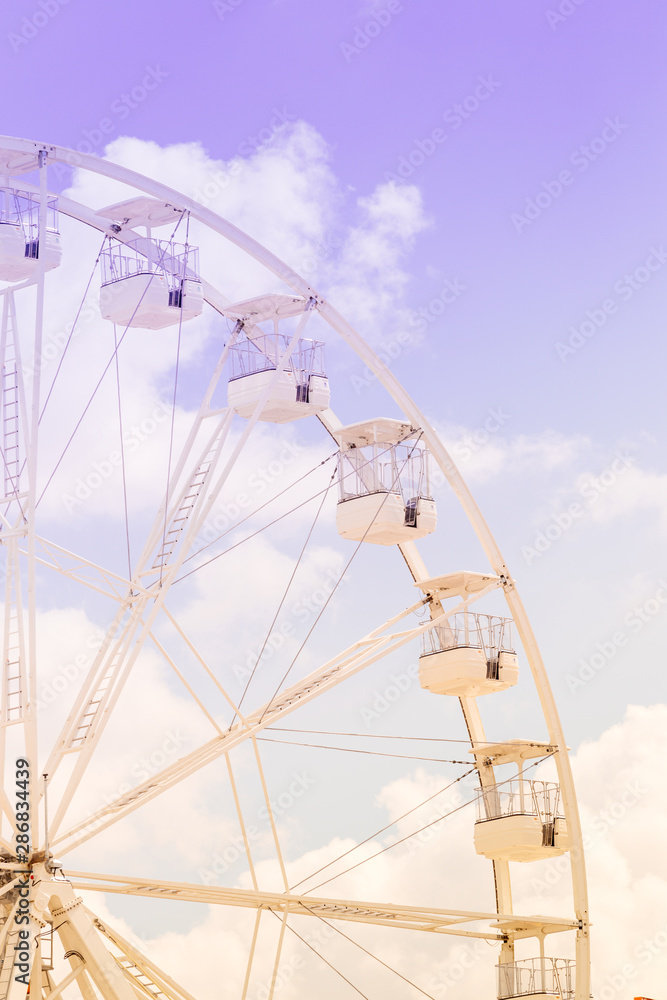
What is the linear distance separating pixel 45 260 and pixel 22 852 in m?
12.7

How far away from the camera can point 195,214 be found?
3919 centimetres

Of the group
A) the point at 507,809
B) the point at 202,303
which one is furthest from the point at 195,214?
the point at 507,809

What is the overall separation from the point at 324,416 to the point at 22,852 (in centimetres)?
1488

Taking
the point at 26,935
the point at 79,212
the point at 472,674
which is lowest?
the point at 26,935

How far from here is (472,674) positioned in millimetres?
43406

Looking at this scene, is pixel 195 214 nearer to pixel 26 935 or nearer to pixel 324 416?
pixel 324 416

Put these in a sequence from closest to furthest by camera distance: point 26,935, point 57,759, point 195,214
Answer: point 26,935 → point 57,759 → point 195,214

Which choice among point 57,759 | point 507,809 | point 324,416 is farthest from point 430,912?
point 324,416

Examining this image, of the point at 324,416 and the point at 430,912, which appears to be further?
the point at 324,416

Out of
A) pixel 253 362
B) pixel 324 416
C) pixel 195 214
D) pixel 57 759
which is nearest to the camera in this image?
pixel 57 759

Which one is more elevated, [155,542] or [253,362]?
[253,362]

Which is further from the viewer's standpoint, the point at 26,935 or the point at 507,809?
the point at 507,809

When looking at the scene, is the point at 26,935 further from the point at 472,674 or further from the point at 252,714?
the point at 472,674

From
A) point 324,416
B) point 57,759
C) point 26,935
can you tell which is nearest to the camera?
point 26,935
